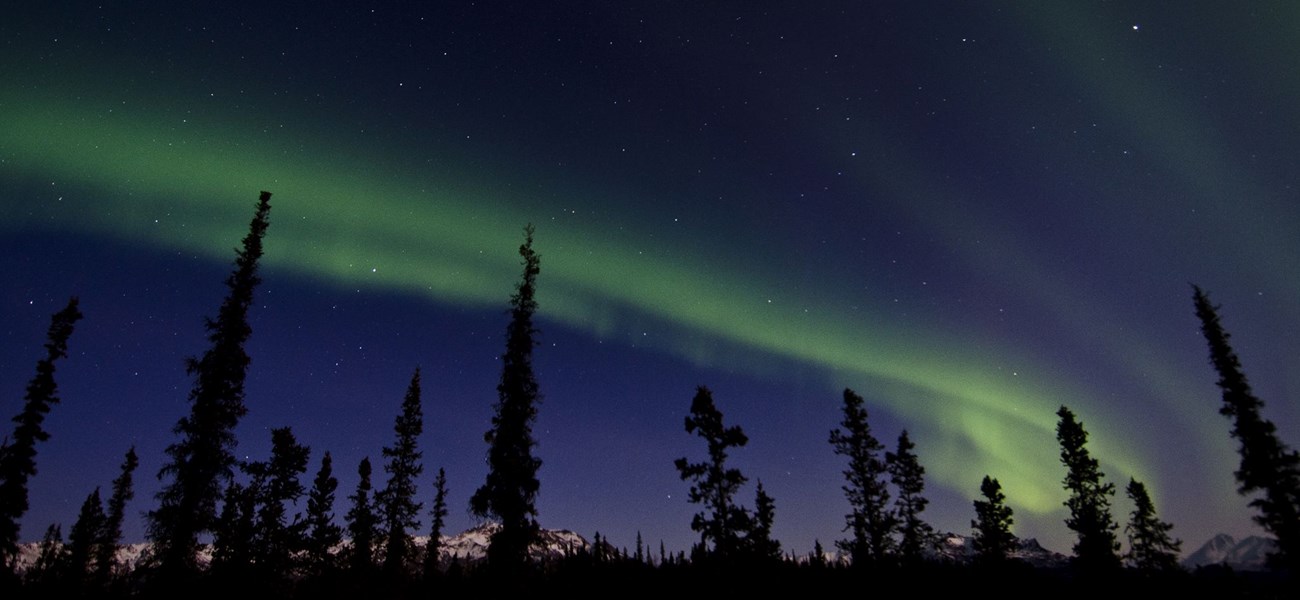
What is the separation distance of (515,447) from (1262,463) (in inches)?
1602

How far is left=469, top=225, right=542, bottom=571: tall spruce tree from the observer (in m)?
25.8

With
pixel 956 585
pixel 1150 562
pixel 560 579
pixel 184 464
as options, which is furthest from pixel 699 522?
pixel 1150 562

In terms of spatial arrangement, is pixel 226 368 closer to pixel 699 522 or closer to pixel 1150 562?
pixel 699 522

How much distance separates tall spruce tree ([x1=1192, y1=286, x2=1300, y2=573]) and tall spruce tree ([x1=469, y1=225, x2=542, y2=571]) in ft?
128

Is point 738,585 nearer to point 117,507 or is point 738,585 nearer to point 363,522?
point 363,522

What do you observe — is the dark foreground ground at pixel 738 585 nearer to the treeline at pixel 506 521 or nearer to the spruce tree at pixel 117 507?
the treeline at pixel 506 521

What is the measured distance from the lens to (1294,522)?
105 feet

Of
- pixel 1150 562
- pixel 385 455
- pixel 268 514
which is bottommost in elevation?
pixel 1150 562

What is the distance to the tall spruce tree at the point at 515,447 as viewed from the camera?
25.8m

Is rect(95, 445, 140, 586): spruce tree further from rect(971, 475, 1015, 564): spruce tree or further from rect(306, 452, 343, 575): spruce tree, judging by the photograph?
rect(971, 475, 1015, 564): spruce tree

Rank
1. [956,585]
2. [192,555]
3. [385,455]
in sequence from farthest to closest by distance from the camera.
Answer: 1. [385,455]
2. [192,555]
3. [956,585]

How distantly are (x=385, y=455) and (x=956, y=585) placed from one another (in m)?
37.4

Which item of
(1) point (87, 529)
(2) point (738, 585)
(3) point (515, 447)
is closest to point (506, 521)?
(3) point (515, 447)

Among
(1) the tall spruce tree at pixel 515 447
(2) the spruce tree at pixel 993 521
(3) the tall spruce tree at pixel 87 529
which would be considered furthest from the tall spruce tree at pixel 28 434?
(2) the spruce tree at pixel 993 521
